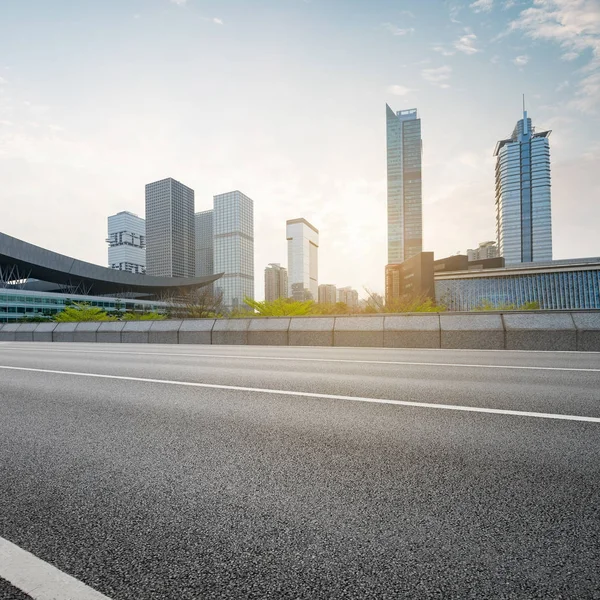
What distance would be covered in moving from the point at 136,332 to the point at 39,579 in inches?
731

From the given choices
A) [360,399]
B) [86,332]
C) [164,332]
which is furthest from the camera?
[86,332]

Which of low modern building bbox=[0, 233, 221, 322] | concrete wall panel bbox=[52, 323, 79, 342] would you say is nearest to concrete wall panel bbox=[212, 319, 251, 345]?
concrete wall panel bbox=[52, 323, 79, 342]

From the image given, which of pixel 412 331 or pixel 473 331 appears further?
pixel 412 331

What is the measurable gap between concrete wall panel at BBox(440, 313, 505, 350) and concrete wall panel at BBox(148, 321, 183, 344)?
38.3 ft

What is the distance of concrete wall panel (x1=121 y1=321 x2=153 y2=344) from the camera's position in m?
18.6

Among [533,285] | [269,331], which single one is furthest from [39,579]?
[533,285]

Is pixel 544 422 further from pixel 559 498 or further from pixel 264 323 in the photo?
pixel 264 323

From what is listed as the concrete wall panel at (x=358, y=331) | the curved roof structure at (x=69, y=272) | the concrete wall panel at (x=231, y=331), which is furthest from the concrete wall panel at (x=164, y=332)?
the curved roof structure at (x=69, y=272)

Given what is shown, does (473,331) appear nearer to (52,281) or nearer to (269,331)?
(269,331)

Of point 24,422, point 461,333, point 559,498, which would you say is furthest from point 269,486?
point 461,333

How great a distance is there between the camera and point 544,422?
12.8ft

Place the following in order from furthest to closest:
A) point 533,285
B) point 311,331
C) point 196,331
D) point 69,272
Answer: point 533,285
point 69,272
point 196,331
point 311,331

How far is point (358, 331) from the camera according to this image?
13375 mm

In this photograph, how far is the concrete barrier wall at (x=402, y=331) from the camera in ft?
35.8
